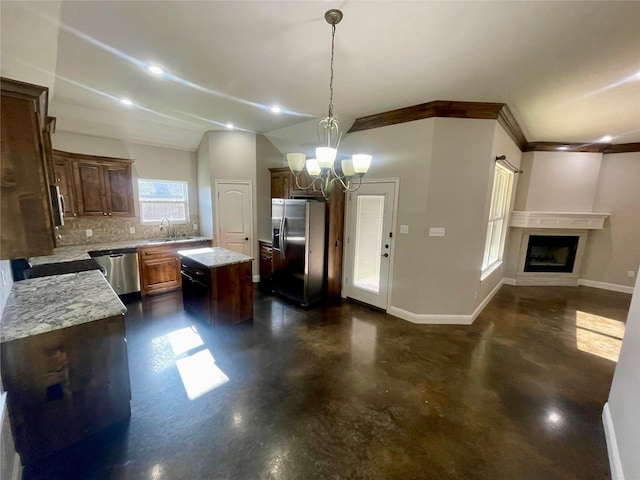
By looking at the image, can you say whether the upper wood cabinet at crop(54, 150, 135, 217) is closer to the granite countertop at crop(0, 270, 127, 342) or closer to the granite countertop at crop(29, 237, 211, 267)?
the granite countertop at crop(29, 237, 211, 267)

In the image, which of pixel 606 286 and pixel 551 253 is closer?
pixel 606 286

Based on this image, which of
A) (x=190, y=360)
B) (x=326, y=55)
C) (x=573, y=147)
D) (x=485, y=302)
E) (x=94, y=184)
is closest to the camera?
(x=326, y=55)

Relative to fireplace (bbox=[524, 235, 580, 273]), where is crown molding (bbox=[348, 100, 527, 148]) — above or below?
above

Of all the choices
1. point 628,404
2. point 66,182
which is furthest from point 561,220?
point 66,182

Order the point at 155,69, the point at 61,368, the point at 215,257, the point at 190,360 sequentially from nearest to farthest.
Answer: the point at 61,368, the point at 155,69, the point at 190,360, the point at 215,257

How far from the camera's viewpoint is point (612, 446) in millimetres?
1772

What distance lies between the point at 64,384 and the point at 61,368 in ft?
0.38

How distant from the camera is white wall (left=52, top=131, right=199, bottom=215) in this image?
13.2ft

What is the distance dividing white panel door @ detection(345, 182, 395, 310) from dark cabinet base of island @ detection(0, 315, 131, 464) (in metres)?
3.14

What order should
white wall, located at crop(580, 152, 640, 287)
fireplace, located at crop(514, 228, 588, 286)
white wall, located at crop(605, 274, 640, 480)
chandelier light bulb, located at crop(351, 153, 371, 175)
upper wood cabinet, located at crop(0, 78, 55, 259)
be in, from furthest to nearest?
1. fireplace, located at crop(514, 228, 588, 286)
2. white wall, located at crop(580, 152, 640, 287)
3. chandelier light bulb, located at crop(351, 153, 371, 175)
4. white wall, located at crop(605, 274, 640, 480)
5. upper wood cabinet, located at crop(0, 78, 55, 259)

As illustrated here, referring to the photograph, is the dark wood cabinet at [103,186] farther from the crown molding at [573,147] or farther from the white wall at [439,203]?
the crown molding at [573,147]

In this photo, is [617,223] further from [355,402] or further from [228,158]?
[228,158]

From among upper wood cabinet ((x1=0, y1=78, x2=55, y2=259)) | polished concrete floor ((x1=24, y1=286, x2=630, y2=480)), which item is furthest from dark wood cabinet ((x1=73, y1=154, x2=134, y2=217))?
upper wood cabinet ((x1=0, y1=78, x2=55, y2=259))

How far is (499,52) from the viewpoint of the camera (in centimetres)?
211
